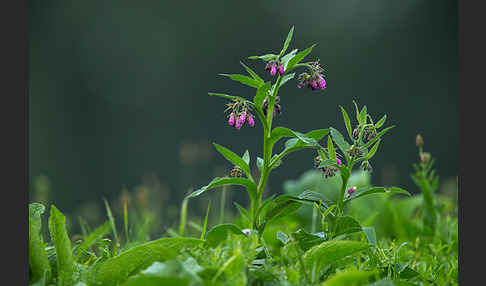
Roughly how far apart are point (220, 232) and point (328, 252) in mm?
231

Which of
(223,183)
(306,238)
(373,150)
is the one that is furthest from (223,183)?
(373,150)

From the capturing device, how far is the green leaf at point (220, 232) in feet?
3.11

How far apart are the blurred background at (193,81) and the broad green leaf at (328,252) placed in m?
2.00

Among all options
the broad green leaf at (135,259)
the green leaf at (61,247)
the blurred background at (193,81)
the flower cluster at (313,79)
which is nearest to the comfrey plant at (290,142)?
the flower cluster at (313,79)

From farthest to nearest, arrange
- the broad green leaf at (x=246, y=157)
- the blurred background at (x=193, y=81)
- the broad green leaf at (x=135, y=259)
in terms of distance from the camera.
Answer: the blurred background at (x=193, y=81), the broad green leaf at (x=246, y=157), the broad green leaf at (x=135, y=259)

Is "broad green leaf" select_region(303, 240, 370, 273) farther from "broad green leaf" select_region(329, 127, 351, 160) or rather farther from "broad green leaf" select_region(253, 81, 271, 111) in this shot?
"broad green leaf" select_region(253, 81, 271, 111)

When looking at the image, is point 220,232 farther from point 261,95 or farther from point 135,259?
point 261,95

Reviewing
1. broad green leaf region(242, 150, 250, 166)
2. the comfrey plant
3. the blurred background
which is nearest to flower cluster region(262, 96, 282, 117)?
the comfrey plant

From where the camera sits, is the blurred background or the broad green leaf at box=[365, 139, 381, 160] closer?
the broad green leaf at box=[365, 139, 381, 160]

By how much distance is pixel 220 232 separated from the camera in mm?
958

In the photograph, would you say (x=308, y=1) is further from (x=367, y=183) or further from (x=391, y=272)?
(x=391, y=272)

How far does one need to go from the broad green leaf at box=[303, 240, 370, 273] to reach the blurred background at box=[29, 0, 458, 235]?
2.00m

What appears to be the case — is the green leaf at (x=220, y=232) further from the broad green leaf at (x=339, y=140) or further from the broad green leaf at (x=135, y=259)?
the broad green leaf at (x=339, y=140)

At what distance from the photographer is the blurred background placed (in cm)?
324
